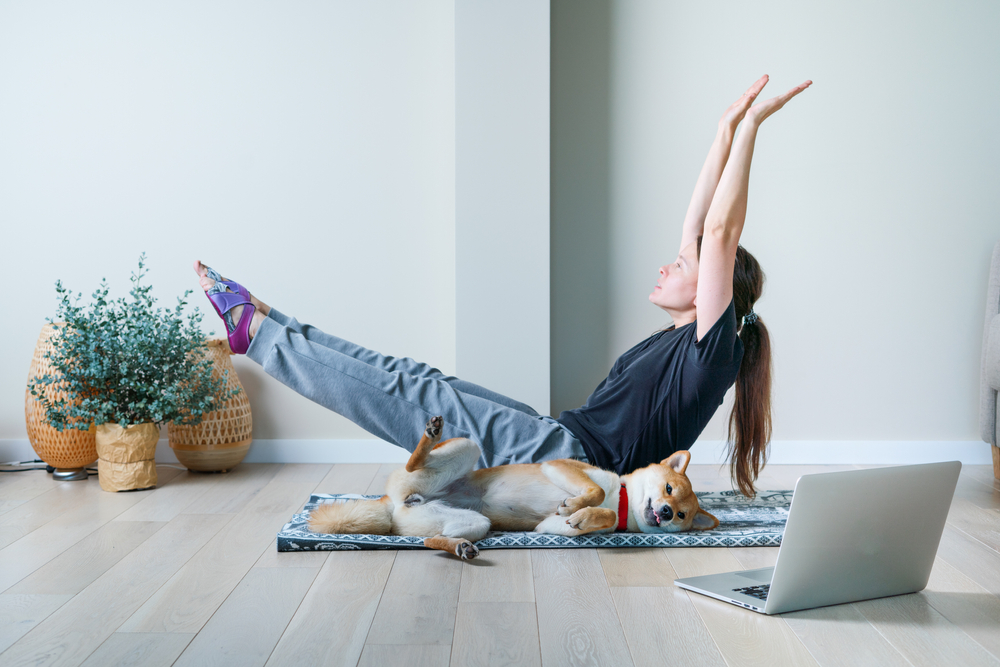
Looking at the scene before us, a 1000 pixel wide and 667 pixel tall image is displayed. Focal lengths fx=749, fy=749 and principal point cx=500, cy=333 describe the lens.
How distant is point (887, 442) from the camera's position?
2629mm

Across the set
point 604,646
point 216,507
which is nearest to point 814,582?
point 604,646

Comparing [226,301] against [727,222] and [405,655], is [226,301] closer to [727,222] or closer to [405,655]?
[405,655]

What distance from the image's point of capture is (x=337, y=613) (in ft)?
4.02

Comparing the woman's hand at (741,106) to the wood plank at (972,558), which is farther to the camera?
the woman's hand at (741,106)

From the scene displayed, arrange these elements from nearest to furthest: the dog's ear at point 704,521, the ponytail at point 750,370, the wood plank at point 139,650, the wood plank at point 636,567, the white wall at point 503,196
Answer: the wood plank at point 139,650 < the wood plank at point 636,567 < the dog's ear at point 704,521 < the ponytail at point 750,370 < the white wall at point 503,196

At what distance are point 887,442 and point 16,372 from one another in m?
3.03

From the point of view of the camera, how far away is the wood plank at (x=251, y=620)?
3.50ft

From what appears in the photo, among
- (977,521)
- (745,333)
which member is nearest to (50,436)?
(745,333)

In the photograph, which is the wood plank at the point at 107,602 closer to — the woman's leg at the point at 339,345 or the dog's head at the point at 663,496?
the woman's leg at the point at 339,345

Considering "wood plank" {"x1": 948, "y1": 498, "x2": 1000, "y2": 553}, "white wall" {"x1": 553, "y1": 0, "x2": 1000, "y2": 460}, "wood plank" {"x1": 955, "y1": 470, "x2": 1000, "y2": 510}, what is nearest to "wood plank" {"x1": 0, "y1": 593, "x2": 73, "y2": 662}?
"white wall" {"x1": 553, "y1": 0, "x2": 1000, "y2": 460}

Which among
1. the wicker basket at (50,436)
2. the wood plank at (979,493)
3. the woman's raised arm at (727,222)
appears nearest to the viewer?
the woman's raised arm at (727,222)

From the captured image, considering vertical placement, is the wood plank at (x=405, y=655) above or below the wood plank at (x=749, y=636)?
above


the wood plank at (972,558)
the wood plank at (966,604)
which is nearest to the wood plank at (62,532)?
the wood plank at (966,604)

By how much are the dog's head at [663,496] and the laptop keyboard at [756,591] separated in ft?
0.87
